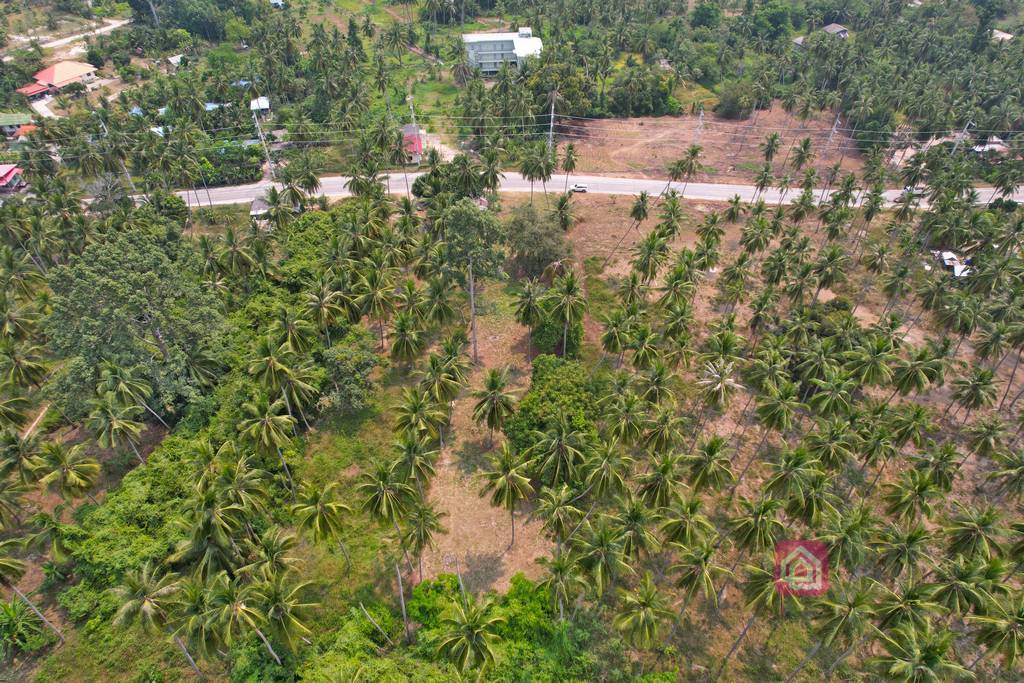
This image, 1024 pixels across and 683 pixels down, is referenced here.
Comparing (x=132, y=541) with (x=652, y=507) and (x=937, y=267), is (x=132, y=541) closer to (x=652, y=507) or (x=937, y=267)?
(x=652, y=507)

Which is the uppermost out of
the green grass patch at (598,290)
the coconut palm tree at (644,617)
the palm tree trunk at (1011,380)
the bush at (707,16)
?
the bush at (707,16)

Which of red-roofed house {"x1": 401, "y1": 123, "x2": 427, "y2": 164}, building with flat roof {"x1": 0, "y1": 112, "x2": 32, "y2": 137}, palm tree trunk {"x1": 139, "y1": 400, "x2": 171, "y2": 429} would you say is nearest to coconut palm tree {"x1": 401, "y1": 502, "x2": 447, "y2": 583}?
palm tree trunk {"x1": 139, "y1": 400, "x2": 171, "y2": 429}

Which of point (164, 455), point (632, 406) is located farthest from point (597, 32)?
point (164, 455)

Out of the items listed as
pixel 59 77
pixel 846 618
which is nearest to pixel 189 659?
pixel 846 618

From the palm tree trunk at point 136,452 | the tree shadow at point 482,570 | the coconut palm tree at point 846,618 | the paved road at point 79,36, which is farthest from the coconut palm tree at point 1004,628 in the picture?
the paved road at point 79,36

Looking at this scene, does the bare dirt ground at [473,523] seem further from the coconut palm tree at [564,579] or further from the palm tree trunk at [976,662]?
the palm tree trunk at [976,662]

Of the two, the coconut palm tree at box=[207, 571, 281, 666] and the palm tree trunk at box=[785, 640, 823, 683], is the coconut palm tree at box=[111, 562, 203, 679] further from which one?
the palm tree trunk at box=[785, 640, 823, 683]

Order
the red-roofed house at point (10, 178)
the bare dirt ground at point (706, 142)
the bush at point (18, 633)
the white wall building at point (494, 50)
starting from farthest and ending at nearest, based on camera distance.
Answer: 1. the white wall building at point (494, 50)
2. the bare dirt ground at point (706, 142)
3. the red-roofed house at point (10, 178)
4. the bush at point (18, 633)
